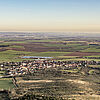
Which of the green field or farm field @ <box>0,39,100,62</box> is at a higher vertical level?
farm field @ <box>0,39,100,62</box>

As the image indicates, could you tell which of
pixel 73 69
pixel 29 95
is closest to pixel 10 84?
pixel 29 95

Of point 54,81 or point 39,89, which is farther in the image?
point 54,81

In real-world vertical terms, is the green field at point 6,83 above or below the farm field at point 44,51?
below

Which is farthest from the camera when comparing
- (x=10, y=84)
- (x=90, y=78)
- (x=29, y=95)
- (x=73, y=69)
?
(x=73, y=69)

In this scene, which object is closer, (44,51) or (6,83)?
(6,83)

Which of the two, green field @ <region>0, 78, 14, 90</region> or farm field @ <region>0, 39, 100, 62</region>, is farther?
farm field @ <region>0, 39, 100, 62</region>

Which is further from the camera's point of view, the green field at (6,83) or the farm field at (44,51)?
the farm field at (44,51)

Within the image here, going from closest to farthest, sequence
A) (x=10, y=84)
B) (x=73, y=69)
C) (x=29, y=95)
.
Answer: (x=29, y=95) → (x=10, y=84) → (x=73, y=69)

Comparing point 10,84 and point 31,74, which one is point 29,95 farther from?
point 31,74

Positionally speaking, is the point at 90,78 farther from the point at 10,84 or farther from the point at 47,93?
the point at 10,84

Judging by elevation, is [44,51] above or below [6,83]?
above
